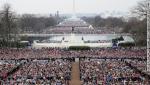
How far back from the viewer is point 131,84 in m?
33.8

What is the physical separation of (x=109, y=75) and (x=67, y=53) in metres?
18.2

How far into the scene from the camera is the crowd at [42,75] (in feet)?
116

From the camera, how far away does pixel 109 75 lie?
124 feet

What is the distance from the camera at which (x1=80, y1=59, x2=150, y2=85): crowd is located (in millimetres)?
35188

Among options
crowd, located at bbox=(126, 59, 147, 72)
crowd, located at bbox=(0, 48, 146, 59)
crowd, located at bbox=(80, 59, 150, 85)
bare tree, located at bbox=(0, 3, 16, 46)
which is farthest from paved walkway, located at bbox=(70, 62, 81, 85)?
bare tree, located at bbox=(0, 3, 16, 46)

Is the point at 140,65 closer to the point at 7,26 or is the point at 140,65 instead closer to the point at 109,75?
the point at 109,75

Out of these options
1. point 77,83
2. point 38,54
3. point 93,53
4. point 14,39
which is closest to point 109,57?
point 93,53

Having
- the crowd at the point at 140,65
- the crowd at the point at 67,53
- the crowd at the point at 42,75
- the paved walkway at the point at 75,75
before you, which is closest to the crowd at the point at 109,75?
the paved walkway at the point at 75,75

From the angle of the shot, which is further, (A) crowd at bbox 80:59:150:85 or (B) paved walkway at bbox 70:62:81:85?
(B) paved walkway at bbox 70:62:81:85

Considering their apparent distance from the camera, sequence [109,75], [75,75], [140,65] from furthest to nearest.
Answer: [140,65] → [75,75] → [109,75]

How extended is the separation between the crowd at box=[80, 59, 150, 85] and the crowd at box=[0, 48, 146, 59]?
30.0 feet

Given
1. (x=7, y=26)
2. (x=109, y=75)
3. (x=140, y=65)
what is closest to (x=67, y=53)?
(x=140, y=65)

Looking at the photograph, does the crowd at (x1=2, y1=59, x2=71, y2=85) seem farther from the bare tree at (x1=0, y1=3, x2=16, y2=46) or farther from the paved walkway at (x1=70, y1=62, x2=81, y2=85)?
the bare tree at (x1=0, y1=3, x2=16, y2=46)

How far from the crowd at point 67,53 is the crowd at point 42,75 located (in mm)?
8670
